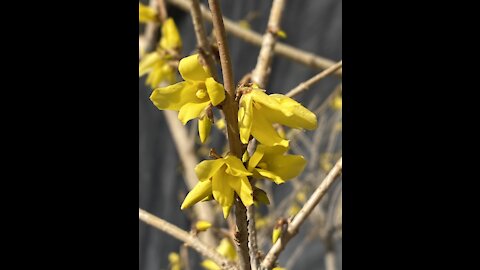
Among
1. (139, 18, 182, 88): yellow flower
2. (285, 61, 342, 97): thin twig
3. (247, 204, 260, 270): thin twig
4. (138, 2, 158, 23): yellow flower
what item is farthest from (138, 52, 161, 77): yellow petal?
(247, 204, 260, 270): thin twig

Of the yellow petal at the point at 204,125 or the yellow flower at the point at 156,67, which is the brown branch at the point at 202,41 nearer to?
the yellow flower at the point at 156,67

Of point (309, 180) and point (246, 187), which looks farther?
point (309, 180)

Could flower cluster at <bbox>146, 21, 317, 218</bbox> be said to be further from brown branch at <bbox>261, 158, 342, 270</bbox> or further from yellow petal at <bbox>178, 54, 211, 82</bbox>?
brown branch at <bbox>261, 158, 342, 270</bbox>

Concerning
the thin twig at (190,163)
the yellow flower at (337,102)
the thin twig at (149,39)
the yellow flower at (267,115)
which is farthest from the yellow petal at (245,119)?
the yellow flower at (337,102)
